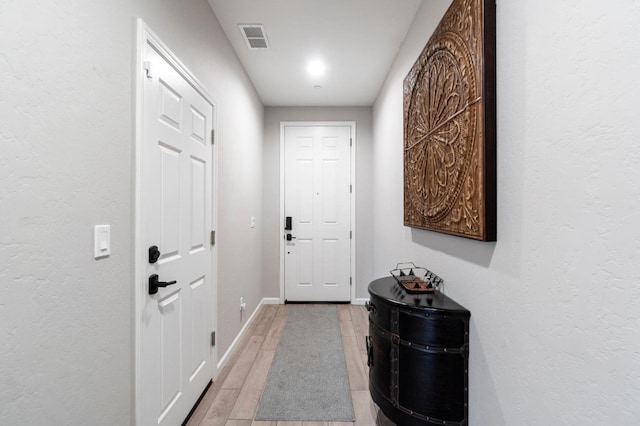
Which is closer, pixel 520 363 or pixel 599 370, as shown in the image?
pixel 599 370

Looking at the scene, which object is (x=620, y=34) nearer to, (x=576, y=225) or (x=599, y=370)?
(x=576, y=225)

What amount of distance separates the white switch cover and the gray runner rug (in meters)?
1.36

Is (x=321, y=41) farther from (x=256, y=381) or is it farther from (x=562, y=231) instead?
(x=256, y=381)

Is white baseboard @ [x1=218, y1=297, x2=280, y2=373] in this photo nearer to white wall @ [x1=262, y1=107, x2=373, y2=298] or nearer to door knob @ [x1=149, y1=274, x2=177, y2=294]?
white wall @ [x1=262, y1=107, x2=373, y2=298]

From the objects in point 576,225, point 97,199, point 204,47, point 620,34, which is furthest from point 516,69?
point 204,47

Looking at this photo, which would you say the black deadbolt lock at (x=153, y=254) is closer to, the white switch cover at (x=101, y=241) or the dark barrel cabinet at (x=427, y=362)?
the white switch cover at (x=101, y=241)

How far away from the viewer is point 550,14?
0.89 metres

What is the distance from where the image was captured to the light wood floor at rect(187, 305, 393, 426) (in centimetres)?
179

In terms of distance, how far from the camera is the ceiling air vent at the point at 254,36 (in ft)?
7.70

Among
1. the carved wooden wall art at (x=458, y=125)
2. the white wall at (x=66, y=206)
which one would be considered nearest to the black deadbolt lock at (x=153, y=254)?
the white wall at (x=66, y=206)

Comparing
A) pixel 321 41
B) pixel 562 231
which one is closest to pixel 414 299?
pixel 562 231

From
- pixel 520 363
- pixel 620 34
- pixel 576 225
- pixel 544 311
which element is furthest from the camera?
pixel 520 363

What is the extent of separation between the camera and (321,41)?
253 centimetres

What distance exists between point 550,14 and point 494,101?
314mm
